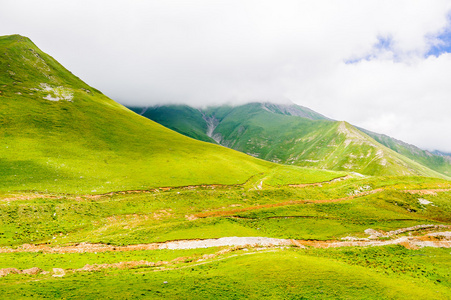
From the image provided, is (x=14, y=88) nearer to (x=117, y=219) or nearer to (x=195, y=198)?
(x=117, y=219)

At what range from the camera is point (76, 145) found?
251 feet

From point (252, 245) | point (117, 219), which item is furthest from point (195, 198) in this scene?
point (252, 245)

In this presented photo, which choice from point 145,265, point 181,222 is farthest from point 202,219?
point 145,265

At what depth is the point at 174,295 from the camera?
21.3 meters

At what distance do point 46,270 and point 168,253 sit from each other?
15395mm

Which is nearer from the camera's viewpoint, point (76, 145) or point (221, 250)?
point (221, 250)

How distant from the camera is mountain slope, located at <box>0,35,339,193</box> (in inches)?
2344

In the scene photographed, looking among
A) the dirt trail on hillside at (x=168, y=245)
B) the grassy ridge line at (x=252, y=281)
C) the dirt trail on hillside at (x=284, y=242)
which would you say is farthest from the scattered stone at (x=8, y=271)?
the dirt trail on hillside at (x=284, y=242)

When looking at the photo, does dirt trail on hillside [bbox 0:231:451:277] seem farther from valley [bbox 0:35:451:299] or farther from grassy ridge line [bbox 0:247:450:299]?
grassy ridge line [bbox 0:247:450:299]

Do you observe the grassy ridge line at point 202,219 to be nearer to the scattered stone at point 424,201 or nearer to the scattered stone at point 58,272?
the scattered stone at point 424,201

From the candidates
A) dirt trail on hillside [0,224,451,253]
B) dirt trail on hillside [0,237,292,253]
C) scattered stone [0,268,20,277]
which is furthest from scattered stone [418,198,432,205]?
scattered stone [0,268,20,277]

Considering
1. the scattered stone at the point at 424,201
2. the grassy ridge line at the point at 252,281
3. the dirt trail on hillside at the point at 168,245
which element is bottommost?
the dirt trail on hillside at the point at 168,245

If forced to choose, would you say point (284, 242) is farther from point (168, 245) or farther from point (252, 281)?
point (168, 245)

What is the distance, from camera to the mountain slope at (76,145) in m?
→ 59.5
